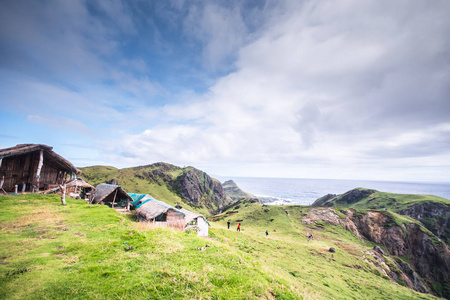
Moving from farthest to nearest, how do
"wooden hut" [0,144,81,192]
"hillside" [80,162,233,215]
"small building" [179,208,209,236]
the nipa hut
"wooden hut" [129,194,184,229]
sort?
"hillside" [80,162,233,215] < "small building" [179,208,209,236] < the nipa hut < "wooden hut" [129,194,184,229] < "wooden hut" [0,144,81,192]

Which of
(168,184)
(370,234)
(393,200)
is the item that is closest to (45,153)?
(370,234)

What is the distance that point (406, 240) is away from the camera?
7912cm

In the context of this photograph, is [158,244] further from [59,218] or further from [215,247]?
[59,218]

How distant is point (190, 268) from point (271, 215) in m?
75.3

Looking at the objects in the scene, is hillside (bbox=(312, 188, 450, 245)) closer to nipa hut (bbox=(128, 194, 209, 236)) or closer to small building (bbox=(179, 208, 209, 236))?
small building (bbox=(179, 208, 209, 236))

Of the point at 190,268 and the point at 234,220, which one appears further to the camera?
the point at 234,220

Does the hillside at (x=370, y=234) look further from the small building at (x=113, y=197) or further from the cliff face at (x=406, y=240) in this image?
the small building at (x=113, y=197)

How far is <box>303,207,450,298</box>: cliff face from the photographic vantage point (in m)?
73.4

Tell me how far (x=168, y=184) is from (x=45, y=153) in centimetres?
13184

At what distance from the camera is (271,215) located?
259 feet

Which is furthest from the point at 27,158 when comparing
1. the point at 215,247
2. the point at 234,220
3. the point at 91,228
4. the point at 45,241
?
the point at 234,220

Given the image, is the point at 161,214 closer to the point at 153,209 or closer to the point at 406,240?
the point at 153,209

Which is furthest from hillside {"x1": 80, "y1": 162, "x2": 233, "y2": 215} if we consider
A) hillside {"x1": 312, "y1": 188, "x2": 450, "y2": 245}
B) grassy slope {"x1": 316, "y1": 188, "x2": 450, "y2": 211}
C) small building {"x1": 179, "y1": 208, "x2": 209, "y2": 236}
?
hillside {"x1": 312, "y1": 188, "x2": 450, "y2": 245}

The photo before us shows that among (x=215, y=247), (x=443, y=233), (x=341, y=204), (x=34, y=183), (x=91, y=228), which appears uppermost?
(x=34, y=183)
